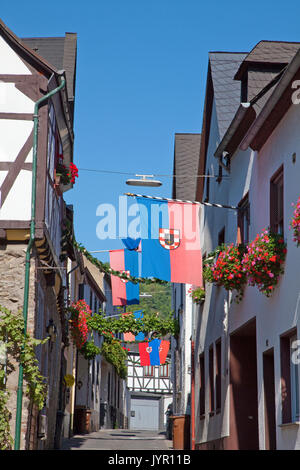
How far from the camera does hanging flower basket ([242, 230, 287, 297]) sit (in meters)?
12.1

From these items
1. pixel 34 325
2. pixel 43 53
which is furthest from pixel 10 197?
pixel 43 53

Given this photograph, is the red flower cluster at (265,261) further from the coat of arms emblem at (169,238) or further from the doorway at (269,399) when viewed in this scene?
the coat of arms emblem at (169,238)

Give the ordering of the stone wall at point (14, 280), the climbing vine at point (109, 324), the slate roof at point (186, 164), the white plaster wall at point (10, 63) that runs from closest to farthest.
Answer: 1. the stone wall at point (14, 280)
2. the white plaster wall at point (10, 63)
3. the climbing vine at point (109, 324)
4. the slate roof at point (186, 164)

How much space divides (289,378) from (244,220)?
17.1ft

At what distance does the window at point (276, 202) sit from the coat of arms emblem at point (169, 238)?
3.25 metres

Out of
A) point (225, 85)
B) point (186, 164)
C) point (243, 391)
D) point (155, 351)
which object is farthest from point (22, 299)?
point (186, 164)

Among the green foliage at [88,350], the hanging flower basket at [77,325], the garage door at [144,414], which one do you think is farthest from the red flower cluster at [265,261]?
the garage door at [144,414]

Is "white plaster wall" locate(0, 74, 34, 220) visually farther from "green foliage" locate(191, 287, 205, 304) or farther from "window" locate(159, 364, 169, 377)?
"window" locate(159, 364, 169, 377)

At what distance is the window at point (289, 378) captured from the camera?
11.6 m

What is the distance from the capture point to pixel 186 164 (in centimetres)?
3189

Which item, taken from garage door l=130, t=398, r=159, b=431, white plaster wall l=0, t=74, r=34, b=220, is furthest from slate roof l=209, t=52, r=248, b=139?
garage door l=130, t=398, r=159, b=431

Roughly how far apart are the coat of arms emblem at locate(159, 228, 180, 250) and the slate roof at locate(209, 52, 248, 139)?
13.0ft

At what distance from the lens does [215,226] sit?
805 inches

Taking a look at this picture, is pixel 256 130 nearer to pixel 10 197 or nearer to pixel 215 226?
pixel 10 197
